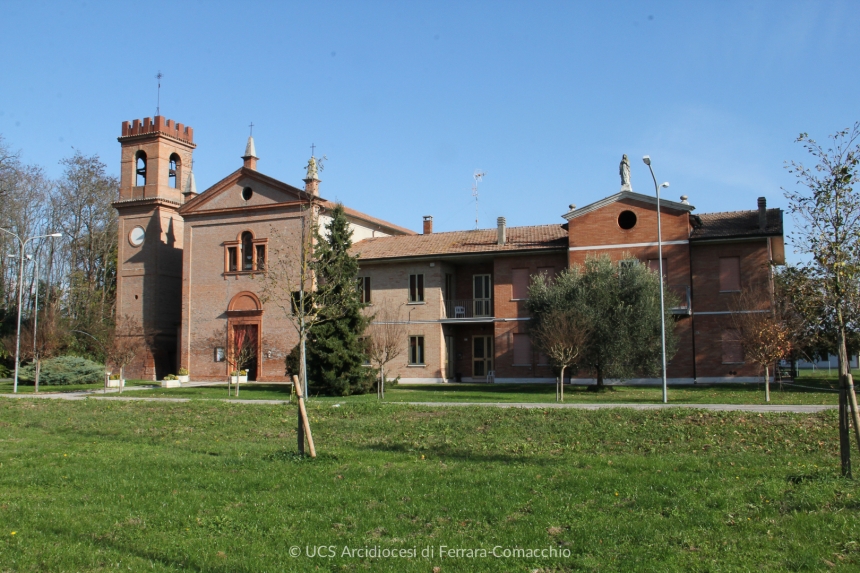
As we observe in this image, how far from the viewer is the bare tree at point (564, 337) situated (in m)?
25.5

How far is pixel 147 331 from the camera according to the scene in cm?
4378

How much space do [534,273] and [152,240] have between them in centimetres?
2393

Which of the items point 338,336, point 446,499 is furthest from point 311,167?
point 446,499

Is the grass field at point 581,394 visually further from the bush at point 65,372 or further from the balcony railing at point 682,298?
the bush at point 65,372

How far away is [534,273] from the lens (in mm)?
36625

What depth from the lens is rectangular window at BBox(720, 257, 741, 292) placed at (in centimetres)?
3291

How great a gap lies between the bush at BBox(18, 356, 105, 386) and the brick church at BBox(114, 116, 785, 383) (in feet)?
15.1

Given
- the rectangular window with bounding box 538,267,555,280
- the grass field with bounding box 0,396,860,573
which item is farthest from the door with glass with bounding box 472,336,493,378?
the grass field with bounding box 0,396,860,573

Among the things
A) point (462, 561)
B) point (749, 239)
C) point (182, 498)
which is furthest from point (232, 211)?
point (462, 561)

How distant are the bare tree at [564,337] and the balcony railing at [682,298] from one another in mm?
6542

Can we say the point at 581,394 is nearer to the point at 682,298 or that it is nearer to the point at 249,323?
the point at 682,298

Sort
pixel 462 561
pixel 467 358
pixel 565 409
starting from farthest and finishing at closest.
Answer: pixel 467 358 → pixel 565 409 → pixel 462 561

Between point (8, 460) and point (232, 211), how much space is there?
30.4 metres

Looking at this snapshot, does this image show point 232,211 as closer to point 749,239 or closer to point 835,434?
point 749,239
